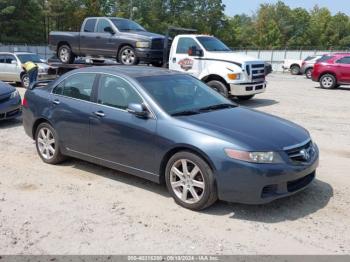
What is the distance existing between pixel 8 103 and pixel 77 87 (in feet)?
14.6

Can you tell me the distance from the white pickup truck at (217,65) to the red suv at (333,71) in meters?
7.39

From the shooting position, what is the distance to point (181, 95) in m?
6.03

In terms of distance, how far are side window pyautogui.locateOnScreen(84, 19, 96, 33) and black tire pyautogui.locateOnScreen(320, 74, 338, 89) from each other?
11.6m

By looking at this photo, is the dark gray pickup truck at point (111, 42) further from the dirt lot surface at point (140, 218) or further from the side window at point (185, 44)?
the dirt lot surface at point (140, 218)

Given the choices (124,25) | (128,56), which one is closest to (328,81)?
(124,25)

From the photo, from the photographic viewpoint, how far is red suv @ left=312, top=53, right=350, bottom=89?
65.6 feet

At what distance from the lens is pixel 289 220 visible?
16.3 feet

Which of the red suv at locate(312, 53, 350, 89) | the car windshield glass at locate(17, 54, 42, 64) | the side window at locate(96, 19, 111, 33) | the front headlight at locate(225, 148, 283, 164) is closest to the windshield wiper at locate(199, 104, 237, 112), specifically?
the front headlight at locate(225, 148, 283, 164)

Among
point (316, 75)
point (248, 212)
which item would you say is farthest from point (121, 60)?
point (316, 75)

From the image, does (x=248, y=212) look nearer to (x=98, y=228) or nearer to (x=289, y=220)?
(x=289, y=220)

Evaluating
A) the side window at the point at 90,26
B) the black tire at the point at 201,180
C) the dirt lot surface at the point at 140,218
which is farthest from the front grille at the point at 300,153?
the side window at the point at 90,26

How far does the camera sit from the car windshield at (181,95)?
225 inches

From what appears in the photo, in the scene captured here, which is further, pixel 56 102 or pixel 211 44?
pixel 211 44

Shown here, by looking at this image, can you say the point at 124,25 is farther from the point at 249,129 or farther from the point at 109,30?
the point at 249,129
